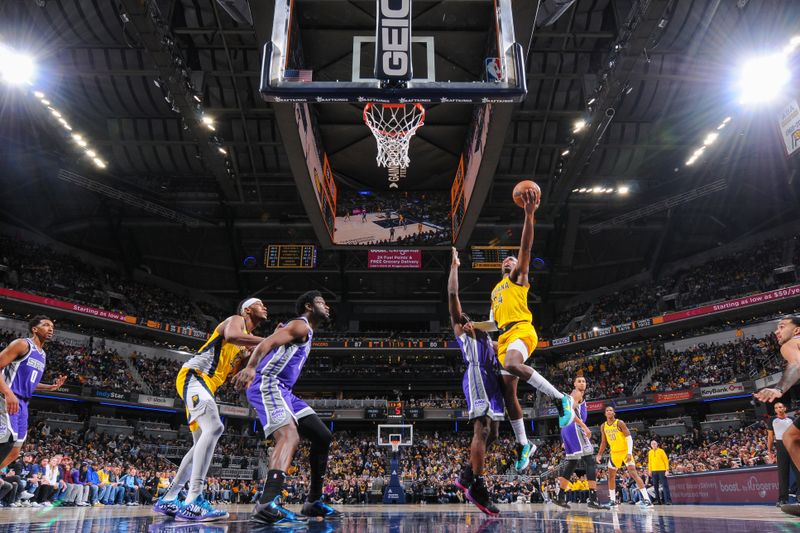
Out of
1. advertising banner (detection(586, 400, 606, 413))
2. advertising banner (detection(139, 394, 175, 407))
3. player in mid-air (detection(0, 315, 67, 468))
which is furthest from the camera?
advertising banner (detection(586, 400, 606, 413))

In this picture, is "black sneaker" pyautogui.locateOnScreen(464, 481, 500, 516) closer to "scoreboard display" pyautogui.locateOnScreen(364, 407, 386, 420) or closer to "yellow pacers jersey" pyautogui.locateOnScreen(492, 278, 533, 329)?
"yellow pacers jersey" pyautogui.locateOnScreen(492, 278, 533, 329)

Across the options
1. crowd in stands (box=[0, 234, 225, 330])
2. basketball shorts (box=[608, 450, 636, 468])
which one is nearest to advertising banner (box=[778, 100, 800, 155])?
basketball shorts (box=[608, 450, 636, 468])

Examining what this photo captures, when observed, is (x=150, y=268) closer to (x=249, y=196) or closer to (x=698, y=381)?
(x=249, y=196)

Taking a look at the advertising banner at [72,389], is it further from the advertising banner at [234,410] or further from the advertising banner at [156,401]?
the advertising banner at [234,410]

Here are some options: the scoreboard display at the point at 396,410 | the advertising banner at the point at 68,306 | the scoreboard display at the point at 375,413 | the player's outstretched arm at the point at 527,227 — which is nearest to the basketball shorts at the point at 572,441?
the player's outstretched arm at the point at 527,227

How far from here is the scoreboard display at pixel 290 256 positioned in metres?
26.8

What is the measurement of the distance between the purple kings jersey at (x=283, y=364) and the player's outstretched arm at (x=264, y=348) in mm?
138

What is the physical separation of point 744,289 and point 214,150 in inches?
992

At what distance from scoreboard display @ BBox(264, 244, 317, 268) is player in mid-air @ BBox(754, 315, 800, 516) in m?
23.7

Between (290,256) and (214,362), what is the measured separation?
22341 mm

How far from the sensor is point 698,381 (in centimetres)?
2519

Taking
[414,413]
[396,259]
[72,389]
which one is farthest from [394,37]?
[414,413]

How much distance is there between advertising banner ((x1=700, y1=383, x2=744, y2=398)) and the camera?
2280cm

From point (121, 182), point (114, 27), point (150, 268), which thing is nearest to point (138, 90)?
Answer: point (114, 27)
